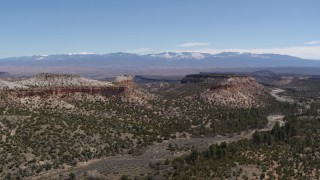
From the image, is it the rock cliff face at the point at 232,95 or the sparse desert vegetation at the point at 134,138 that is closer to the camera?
the sparse desert vegetation at the point at 134,138

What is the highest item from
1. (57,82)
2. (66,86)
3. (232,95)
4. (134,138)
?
(57,82)

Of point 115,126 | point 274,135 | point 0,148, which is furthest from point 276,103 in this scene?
point 0,148

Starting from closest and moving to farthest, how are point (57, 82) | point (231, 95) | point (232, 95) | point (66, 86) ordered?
point (66, 86), point (57, 82), point (231, 95), point (232, 95)

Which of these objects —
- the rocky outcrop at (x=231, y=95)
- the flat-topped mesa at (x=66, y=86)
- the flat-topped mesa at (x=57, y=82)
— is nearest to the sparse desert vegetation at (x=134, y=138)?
the flat-topped mesa at (x=66, y=86)

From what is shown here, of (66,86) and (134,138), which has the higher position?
(66,86)

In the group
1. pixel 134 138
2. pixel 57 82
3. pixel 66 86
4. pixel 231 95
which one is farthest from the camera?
pixel 231 95

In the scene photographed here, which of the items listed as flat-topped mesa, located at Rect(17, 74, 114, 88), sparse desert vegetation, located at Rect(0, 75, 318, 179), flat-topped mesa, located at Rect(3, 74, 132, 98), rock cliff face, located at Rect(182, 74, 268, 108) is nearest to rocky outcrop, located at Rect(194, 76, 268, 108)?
rock cliff face, located at Rect(182, 74, 268, 108)

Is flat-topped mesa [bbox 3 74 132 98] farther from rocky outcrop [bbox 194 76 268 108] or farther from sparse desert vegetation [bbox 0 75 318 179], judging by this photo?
rocky outcrop [bbox 194 76 268 108]

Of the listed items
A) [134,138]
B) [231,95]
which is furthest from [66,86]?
[231,95]

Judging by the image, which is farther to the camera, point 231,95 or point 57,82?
point 231,95

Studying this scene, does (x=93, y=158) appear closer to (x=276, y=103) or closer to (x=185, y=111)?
(x=185, y=111)

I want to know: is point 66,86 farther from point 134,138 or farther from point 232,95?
point 232,95

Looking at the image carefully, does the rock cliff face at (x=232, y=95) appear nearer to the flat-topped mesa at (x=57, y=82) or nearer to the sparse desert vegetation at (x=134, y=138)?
the sparse desert vegetation at (x=134, y=138)
